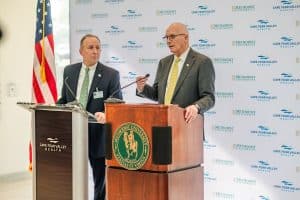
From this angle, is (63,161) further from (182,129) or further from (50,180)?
(182,129)

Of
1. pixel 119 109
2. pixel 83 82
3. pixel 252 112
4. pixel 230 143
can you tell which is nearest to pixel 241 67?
pixel 252 112

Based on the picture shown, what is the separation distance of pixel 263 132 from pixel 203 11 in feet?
4.23

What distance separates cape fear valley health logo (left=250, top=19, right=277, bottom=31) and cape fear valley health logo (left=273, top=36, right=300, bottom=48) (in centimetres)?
14

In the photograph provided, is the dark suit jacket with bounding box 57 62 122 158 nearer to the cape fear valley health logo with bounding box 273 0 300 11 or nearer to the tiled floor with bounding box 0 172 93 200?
the tiled floor with bounding box 0 172 93 200

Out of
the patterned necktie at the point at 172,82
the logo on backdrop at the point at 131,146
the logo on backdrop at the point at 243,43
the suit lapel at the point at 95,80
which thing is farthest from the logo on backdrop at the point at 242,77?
the logo on backdrop at the point at 131,146

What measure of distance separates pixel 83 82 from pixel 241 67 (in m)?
1.45

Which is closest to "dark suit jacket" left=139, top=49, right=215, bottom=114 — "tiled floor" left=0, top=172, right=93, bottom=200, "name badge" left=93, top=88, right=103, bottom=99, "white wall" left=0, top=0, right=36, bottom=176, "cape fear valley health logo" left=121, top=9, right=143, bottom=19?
"name badge" left=93, top=88, right=103, bottom=99

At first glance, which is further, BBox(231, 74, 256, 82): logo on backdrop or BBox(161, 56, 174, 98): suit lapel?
BBox(231, 74, 256, 82): logo on backdrop

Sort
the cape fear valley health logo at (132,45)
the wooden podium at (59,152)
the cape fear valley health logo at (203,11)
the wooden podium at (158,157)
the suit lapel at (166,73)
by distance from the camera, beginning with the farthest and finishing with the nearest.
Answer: the cape fear valley health logo at (132,45) → the cape fear valley health logo at (203,11) → the suit lapel at (166,73) → the wooden podium at (59,152) → the wooden podium at (158,157)

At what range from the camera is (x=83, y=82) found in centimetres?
414

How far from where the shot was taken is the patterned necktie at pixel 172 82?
3.48 metres

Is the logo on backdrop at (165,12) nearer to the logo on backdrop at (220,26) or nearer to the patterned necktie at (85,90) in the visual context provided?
the logo on backdrop at (220,26)

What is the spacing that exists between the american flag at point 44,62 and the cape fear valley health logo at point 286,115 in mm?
2479

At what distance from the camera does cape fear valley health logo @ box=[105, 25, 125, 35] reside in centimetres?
510
